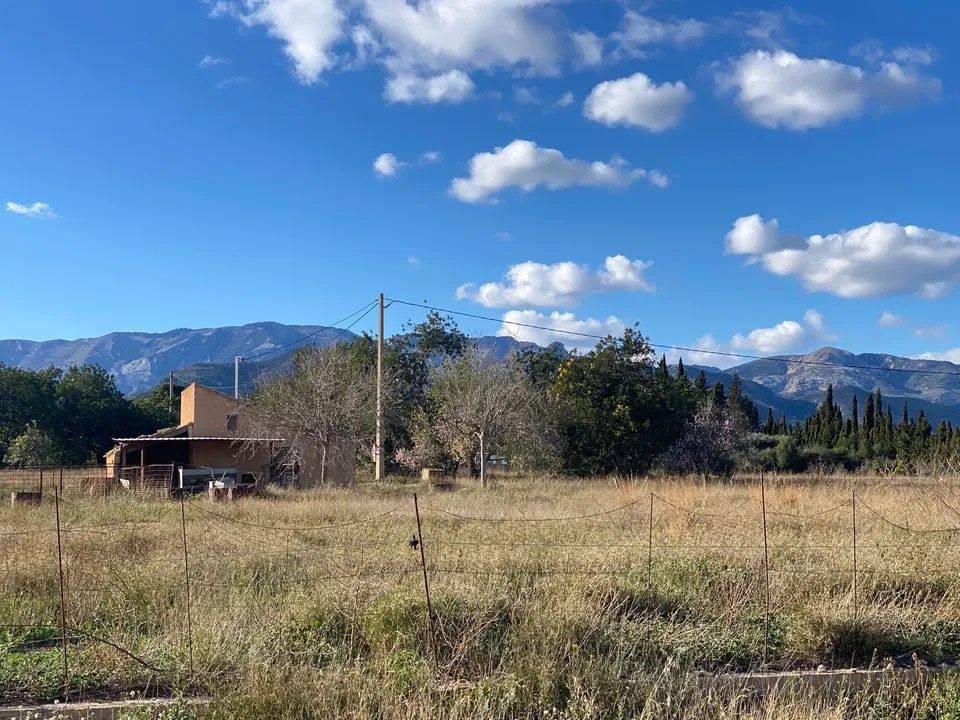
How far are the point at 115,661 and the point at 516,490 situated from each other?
16.8 metres

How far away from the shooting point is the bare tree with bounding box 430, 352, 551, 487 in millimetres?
29484

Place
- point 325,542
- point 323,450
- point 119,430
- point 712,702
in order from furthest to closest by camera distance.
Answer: point 119,430 → point 323,450 → point 325,542 → point 712,702

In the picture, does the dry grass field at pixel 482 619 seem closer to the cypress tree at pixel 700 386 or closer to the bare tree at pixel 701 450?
the bare tree at pixel 701 450

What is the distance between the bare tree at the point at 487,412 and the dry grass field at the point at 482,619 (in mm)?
18958

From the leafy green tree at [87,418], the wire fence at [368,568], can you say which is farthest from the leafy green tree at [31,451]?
the wire fence at [368,568]

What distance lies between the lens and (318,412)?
27109mm

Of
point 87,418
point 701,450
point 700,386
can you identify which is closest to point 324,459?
point 701,450

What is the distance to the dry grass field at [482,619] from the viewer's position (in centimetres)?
472

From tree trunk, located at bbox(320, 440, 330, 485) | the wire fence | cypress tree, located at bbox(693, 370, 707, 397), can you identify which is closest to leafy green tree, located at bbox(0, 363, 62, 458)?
tree trunk, located at bbox(320, 440, 330, 485)

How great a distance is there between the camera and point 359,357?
4062cm

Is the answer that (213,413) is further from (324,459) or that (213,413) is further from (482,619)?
(482,619)

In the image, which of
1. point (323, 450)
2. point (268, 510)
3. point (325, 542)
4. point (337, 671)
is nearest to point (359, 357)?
point (323, 450)

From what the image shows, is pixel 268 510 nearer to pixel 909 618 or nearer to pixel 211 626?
pixel 211 626

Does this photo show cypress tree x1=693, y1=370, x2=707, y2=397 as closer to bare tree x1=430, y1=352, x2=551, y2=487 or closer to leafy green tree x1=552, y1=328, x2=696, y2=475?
leafy green tree x1=552, y1=328, x2=696, y2=475
